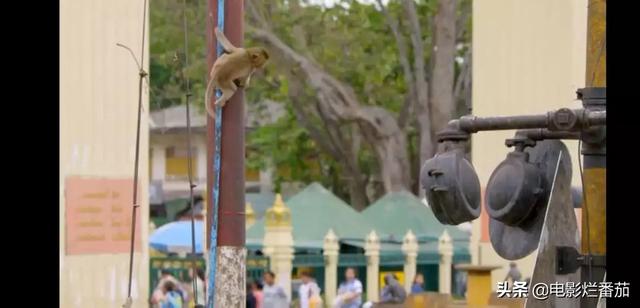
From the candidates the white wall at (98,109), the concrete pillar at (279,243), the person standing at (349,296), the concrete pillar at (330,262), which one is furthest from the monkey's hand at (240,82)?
the concrete pillar at (330,262)

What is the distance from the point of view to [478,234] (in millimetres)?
20781

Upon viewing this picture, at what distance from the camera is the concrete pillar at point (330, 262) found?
2381cm

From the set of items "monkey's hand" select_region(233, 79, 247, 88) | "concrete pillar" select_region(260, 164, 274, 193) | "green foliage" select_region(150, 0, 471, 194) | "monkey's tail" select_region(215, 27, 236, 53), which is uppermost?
"green foliage" select_region(150, 0, 471, 194)

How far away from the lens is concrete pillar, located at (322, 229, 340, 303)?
23812 millimetres

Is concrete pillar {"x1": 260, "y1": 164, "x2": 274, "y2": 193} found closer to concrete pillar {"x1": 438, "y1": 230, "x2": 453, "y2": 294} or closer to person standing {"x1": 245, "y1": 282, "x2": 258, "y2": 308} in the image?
concrete pillar {"x1": 438, "y1": 230, "x2": 453, "y2": 294}

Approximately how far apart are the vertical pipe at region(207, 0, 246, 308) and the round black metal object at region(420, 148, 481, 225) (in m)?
0.87

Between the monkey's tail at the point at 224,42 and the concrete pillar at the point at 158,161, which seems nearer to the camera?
the monkey's tail at the point at 224,42

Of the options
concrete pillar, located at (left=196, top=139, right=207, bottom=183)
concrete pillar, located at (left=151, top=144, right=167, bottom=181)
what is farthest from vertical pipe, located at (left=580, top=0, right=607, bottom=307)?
concrete pillar, located at (left=151, top=144, right=167, bottom=181)

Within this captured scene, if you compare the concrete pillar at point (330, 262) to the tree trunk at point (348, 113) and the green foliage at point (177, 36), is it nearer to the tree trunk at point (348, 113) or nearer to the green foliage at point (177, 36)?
the green foliage at point (177, 36)

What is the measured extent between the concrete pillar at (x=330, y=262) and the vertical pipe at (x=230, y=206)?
17.0 m

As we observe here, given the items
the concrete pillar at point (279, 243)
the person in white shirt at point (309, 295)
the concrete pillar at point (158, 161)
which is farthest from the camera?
the concrete pillar at point (158, 161)
